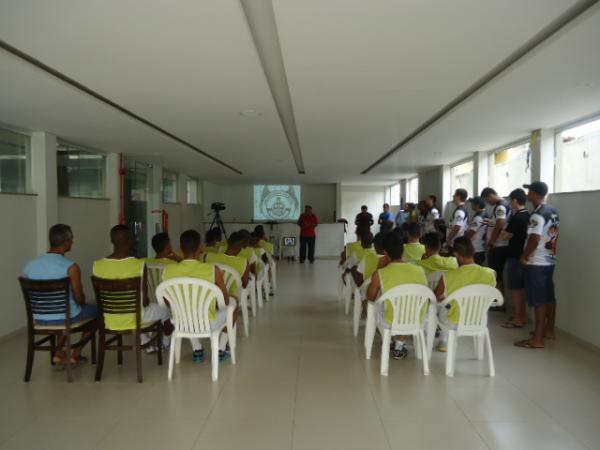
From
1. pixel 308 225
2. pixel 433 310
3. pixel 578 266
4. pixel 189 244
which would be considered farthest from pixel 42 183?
pixel 308 225

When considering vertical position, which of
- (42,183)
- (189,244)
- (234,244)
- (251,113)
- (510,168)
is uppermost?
(251,113)

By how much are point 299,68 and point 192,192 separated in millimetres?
10265

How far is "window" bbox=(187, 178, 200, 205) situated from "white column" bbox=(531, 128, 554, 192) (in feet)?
30.1

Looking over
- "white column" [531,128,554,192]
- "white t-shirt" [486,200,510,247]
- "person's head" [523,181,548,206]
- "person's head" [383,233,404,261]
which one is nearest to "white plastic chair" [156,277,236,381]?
"person's head" [383,233,404,261]

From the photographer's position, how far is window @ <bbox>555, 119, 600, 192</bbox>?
4.50m

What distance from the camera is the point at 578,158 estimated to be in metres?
4.82

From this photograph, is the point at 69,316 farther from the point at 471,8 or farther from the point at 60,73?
the point at 471,8

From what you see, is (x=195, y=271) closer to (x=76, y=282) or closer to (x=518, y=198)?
(x=76, y=282)

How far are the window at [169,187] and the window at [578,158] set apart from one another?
7.81 metres

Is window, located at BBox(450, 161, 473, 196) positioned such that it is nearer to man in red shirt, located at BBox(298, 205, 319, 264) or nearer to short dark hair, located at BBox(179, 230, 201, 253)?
man in red shirt, located at BBox(298, 205, 319, 264)

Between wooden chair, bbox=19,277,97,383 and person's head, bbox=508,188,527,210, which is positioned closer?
wooden chair, bbox=19,277,97,383

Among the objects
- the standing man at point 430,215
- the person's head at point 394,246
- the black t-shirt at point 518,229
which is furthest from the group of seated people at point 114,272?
the standing man at point 430,215

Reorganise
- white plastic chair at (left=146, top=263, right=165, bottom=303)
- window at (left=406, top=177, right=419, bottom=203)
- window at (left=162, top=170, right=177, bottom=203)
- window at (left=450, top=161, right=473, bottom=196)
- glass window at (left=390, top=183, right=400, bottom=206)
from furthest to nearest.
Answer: glass window at (left=390, top=183, right=400, bottom=206) < window at (left=406, top=177, right=419, bottom=203) < window at (left=162, top=170, right=177, bottom=203) < window at (left=450, top=161, right=473, bottom=196) < white plastic chair at (left=146, top=263, right=165, bottom=303)

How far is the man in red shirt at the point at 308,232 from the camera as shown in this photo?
34.8 ft
